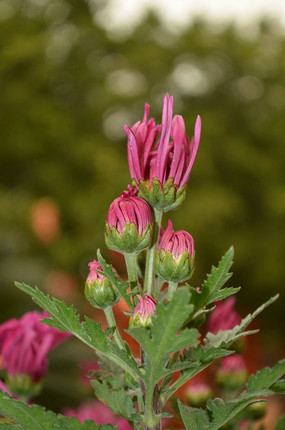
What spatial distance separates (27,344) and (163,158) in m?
0.09

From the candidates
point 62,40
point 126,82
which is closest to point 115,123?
point 126,82

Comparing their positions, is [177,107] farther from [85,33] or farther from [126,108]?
[85,33]

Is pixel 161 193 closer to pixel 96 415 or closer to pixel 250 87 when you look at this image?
pixel 96 415

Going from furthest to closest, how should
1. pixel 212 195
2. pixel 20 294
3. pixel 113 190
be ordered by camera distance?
pixel 212 195, pixel 113 190, pixel 20 294

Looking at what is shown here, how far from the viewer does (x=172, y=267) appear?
0.17 m

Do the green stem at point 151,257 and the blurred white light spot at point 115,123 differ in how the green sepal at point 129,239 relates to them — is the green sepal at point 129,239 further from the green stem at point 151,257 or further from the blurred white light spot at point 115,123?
the blurred white light spot at point 115,123

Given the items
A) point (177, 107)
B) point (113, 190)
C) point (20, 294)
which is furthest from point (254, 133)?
point (20, 294)

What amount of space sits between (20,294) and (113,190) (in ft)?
2.31

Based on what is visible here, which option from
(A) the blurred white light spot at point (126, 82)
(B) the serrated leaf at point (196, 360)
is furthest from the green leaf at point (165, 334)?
(A) the blurred white light spot at point (126, 82)

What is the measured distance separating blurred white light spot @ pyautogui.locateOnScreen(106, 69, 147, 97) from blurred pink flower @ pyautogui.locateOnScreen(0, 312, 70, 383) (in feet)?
7.38

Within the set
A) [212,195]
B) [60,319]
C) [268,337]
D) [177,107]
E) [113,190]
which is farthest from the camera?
[268,337]

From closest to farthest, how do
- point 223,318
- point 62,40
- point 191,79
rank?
point 223,318 → point 62,40 → point 191,79

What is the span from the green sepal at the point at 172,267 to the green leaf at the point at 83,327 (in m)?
0.02

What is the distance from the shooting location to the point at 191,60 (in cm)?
274
